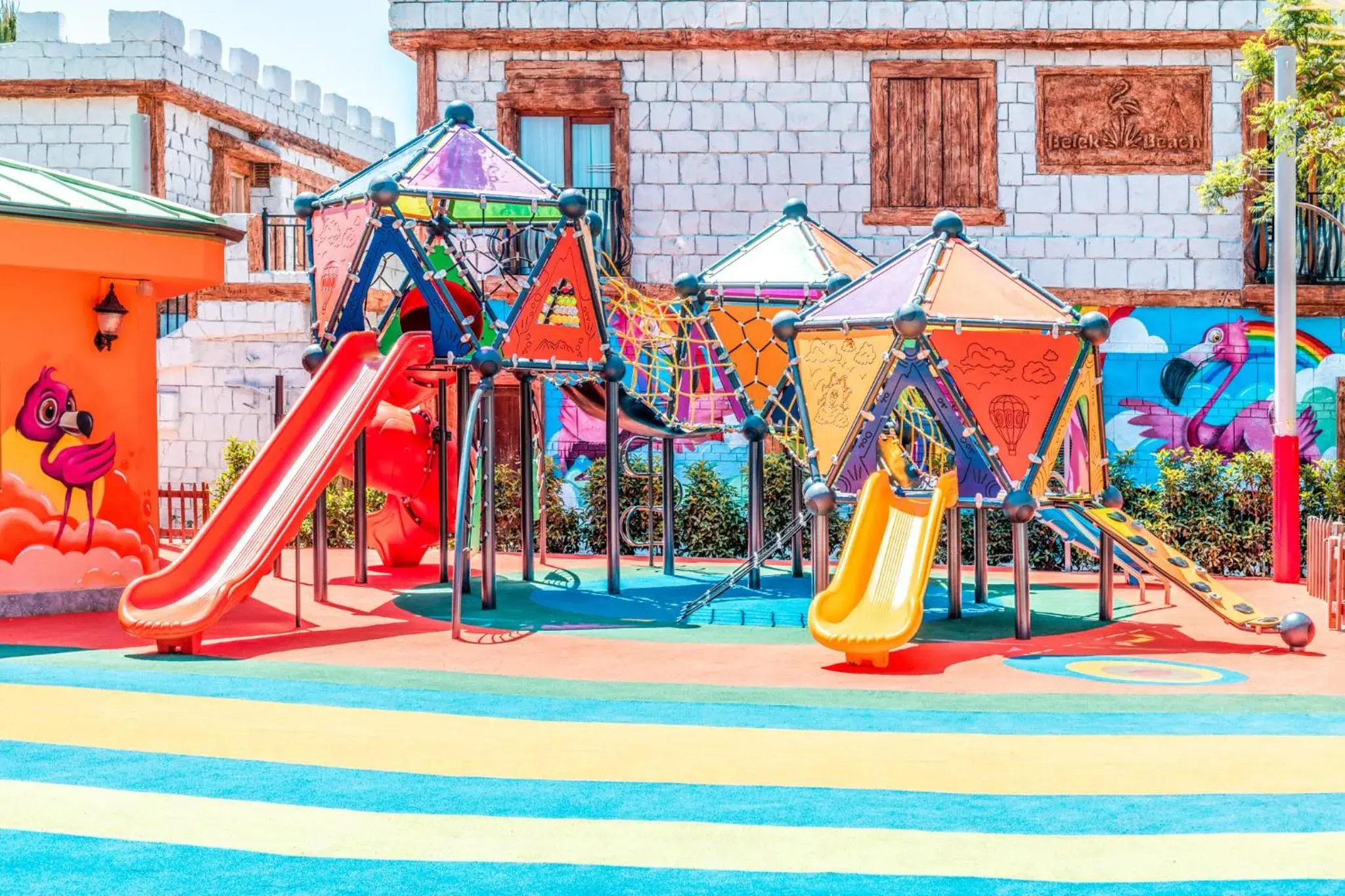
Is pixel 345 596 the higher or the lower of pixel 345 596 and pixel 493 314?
the lower

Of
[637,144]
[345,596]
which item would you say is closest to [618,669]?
[345,596]

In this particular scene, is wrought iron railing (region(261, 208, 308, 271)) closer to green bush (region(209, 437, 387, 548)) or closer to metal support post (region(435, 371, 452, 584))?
green bush (region(209, 437, 387, 548))

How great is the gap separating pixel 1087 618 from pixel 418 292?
7481mm

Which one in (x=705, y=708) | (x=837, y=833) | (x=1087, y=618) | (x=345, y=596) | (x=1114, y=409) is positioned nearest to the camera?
(x=837, y=833)

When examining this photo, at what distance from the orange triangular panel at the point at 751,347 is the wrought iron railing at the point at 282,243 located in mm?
8086

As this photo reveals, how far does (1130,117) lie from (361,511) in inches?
436

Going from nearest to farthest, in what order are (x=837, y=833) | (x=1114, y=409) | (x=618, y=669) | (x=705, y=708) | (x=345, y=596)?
(x=837, y=833), (x=705, y=708), (x=618, y=669), (x=345, y=596), (x=1114, y=409)

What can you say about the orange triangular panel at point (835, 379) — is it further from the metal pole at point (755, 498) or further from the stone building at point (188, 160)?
the stone building at point (188, 160)

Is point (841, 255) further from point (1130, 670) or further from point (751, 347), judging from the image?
point (1130, 670)

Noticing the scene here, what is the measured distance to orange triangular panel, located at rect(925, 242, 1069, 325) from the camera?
12188 mm

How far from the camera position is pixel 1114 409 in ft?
64.2

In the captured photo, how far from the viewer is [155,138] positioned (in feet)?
73.8

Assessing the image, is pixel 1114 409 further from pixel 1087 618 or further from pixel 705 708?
pixel 705 708

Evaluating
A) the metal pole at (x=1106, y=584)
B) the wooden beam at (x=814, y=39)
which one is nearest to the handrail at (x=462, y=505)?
the metal pole at (x=1106, y=584)
